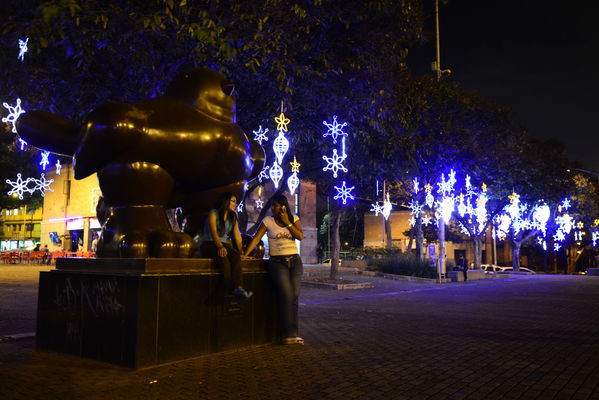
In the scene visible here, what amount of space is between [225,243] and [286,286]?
100cm

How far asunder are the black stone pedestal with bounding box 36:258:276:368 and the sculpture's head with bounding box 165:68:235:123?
6.68ft

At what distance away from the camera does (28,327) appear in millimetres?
7582

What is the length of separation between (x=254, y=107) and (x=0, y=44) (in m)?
5.25

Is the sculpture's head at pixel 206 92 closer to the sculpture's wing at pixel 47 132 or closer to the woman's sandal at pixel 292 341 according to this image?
the sculpture's wing at pixel 47 132

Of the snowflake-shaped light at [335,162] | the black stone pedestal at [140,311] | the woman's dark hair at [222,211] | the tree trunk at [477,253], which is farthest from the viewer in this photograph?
the tree trunk at [477,253]

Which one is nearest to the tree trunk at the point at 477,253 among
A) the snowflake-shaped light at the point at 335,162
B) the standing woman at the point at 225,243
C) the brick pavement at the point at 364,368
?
the snowflake-shaped light at the point at 335,162

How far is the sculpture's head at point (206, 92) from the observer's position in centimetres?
629

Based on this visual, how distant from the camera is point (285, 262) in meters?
6.39

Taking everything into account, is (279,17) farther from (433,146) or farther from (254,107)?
(433,146)

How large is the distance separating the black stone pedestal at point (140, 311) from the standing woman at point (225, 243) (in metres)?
0.15

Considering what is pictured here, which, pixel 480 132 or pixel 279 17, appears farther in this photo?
pixel 480 132

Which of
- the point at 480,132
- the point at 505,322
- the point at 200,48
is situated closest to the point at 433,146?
the point at 480,132

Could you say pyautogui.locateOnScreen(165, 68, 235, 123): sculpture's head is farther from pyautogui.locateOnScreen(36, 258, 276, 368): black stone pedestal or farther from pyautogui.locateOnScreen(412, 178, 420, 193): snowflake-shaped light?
pyautogui.locateOnScreen(412, 178, 420, 193): snowflake-shaped light

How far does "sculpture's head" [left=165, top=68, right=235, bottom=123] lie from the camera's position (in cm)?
629
